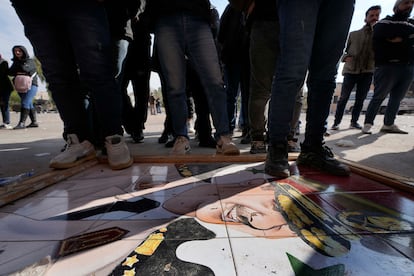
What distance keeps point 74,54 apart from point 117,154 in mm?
583

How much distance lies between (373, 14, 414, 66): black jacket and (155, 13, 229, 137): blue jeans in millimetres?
2411

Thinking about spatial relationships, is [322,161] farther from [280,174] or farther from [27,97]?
[27,97]

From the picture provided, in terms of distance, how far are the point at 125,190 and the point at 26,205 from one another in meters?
0.30

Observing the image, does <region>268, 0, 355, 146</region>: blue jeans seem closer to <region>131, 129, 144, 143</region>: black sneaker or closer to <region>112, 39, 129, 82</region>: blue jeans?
<region>112, 39, 129, 82</region>: blue jeans

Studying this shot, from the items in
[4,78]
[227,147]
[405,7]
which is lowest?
[227,147]

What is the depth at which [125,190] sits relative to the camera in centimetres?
85

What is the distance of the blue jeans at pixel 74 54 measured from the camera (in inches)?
43.0

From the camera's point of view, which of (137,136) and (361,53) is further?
(361,53)

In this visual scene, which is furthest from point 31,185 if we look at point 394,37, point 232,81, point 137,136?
point 394,37

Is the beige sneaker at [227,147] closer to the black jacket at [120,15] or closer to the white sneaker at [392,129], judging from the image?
the black jacket at [120,15]

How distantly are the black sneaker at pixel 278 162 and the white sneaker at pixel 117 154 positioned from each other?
2.34ft

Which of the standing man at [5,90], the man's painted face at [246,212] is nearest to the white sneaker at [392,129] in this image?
the man's painted face at [246,212]

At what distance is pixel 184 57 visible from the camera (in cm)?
142

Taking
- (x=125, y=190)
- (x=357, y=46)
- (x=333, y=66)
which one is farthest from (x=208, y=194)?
(x=357, y=46)
